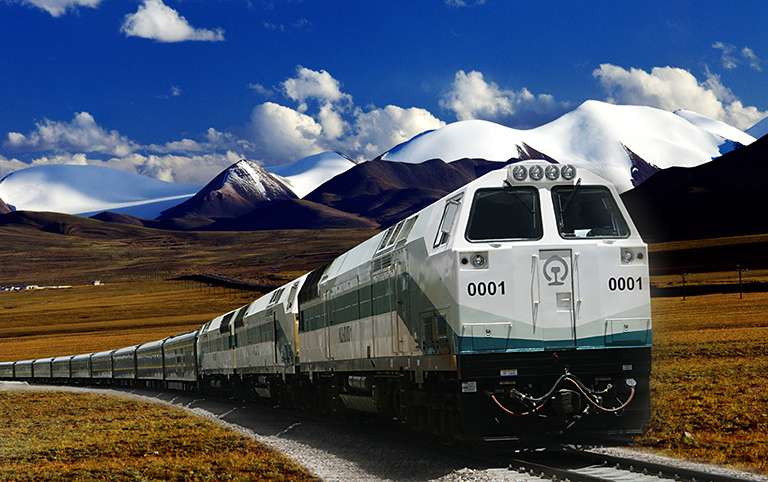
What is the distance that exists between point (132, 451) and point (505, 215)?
1239cm

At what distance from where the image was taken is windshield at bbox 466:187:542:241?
15406 mm

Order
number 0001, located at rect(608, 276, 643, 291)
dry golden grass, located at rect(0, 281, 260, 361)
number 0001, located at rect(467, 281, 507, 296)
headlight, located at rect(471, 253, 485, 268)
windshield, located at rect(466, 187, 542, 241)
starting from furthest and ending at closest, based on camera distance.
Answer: dry golden grass, located at rect(0, 281, 260, 361) → windshield, located at rect(466, 187, 542, 241) → number 0001, located at rect(608, 276, 643, 291) → headlight, located at rect(471, 253, 485, 268) → number 0001, located at rect(467, 281, 507, 296)

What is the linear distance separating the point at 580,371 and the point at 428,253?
12.0 ft

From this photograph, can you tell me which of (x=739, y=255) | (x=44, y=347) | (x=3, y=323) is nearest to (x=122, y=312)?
(x=3, y=323)

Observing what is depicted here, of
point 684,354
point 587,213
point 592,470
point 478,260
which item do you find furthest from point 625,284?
point 684,354

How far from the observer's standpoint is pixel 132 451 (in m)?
21.9

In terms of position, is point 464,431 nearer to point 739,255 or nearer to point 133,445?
point 133,445

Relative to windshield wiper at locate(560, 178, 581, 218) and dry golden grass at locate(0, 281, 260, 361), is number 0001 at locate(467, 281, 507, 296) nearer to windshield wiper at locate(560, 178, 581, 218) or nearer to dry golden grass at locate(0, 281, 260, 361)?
windshield wiper at locate(560, 178, 581, 218)

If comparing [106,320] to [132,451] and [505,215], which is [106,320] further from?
[505,215]

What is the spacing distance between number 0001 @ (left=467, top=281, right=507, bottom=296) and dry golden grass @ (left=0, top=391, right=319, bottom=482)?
15.9 feet

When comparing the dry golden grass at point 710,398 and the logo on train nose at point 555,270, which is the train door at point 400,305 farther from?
the dry golden grass at point 710,398

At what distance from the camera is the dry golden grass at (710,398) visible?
659 inches

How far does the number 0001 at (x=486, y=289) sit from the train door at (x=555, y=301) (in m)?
0.69

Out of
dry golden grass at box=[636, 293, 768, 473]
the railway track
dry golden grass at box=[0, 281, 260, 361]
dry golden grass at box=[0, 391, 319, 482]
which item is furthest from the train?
dry golden grass at box=[0, 281, 260, 361]
